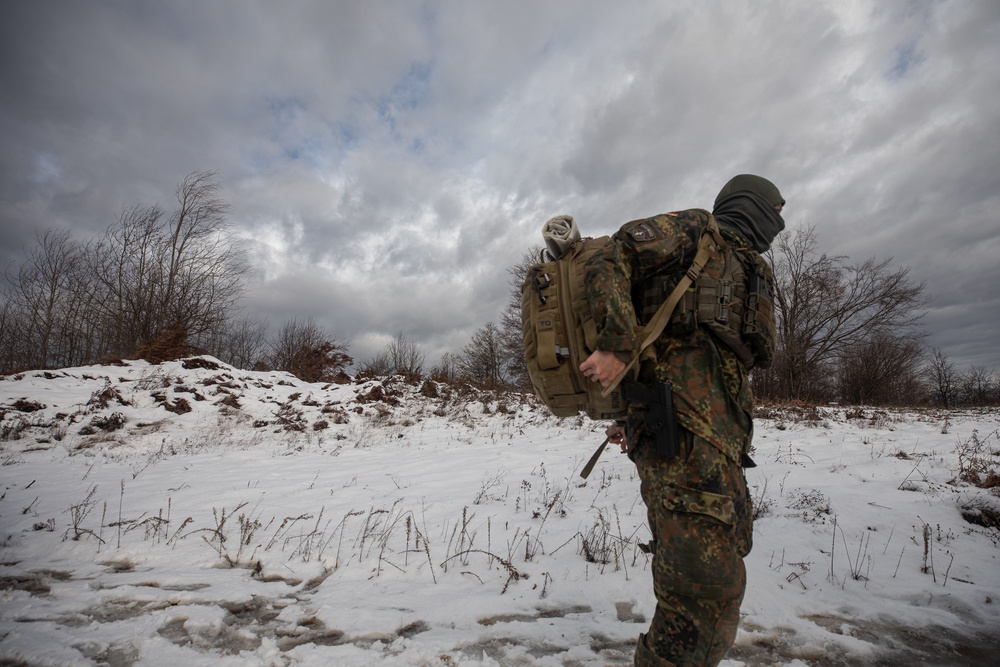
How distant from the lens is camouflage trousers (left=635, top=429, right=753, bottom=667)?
144 centimetres

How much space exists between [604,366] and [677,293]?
1.37 feet

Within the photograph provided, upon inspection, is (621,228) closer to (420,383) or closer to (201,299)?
(420,383)

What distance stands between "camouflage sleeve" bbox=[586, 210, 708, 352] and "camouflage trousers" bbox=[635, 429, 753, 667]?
0.46m

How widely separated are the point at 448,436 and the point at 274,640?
706cm

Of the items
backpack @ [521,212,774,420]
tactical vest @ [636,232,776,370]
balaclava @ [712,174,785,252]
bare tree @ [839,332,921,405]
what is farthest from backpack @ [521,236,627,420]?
bare tree @ [839,332,921,405]

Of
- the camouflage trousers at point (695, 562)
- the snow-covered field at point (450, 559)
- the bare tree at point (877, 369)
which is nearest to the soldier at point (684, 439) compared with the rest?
the camouflage trousers at point (695, 562)

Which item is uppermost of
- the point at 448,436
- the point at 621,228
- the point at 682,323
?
the point at 621,228

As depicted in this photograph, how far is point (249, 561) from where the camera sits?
2977mm

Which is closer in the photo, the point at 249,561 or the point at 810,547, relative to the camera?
the point at 249,561

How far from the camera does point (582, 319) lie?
1720mm

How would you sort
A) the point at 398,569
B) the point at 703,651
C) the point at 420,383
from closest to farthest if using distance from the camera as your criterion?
the point at 703,651
the point at 398,569
the point at 420,383

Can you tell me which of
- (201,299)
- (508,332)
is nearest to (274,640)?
(201,299)

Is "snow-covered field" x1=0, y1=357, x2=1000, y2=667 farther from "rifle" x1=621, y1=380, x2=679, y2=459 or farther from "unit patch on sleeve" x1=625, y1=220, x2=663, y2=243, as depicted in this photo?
"unit patch on sleeve" x1=625, y1=220, x2=663, y2=243

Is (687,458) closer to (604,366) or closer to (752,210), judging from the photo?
(604,366)
